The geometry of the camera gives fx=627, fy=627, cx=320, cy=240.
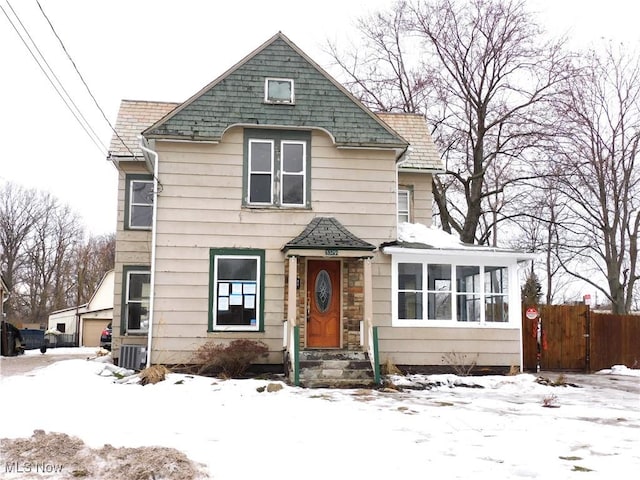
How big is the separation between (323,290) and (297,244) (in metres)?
1.59

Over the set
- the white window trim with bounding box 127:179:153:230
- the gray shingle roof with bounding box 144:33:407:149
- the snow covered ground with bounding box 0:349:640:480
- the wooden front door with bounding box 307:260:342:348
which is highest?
the gray shingle roof with bounding box 144:33:407:149

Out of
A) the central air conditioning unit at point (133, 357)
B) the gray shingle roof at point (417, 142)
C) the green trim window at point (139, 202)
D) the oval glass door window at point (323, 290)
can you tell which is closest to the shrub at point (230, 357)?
the central air conditioning unit at point (133, 357)

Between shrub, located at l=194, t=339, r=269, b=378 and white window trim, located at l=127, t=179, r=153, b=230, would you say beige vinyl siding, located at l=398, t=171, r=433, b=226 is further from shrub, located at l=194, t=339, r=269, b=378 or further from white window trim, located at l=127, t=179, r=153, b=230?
white window trim, located at l=127, t=179, r=153, b=230

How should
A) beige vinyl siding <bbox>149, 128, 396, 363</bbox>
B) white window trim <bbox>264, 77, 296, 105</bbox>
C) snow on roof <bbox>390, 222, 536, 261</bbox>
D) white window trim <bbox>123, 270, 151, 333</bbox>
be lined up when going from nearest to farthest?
beige vinyl siding <bbox>149, 128, 396, 363</bbox>, snow on roof <bbox>390, 222, 536, 261</bbox>, white window trim <bbox>264, 77, 296, 105</bbox>, white window trim <bbox>123, 270, 151, 333</bbox>

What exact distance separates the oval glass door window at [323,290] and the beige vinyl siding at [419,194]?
4390 mm

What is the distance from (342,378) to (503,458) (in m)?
5.75

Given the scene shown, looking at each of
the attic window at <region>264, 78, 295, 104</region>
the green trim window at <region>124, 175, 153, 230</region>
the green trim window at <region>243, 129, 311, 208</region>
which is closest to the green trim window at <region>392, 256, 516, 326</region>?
the green trim window at <region>243, 129, 311, 208</region>

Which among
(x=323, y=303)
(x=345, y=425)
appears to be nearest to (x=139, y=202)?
(x=323, y=303)

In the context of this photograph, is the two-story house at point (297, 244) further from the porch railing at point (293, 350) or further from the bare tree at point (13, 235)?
the bare tree at point (13, 235)

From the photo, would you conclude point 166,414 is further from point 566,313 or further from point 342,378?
point 566,313

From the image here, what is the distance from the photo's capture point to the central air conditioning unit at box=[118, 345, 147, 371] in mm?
13758

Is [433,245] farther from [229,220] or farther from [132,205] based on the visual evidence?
[132,205]

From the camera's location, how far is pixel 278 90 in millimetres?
14242

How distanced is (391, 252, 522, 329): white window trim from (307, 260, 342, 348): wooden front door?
1280mm
